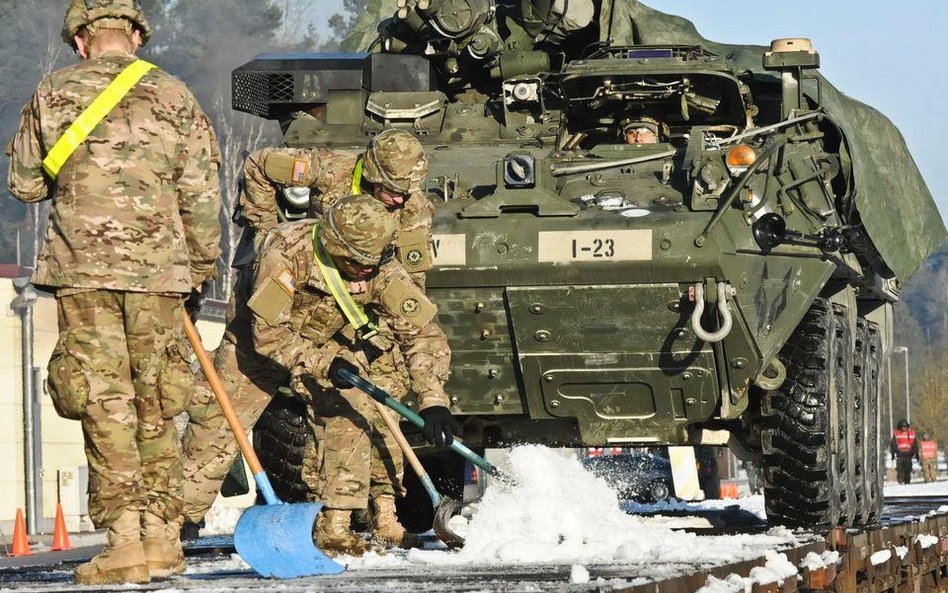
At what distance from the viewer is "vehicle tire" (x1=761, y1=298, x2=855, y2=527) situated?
9.79 m

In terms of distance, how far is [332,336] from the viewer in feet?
27.4

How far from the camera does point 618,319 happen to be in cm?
938

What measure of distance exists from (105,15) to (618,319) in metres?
3.54

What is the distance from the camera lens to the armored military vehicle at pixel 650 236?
927 cm

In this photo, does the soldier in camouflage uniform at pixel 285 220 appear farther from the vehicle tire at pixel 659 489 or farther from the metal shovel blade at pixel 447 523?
the vehicle tire at pixel 659 489

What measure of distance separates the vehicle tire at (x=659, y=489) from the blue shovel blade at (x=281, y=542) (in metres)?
16.3

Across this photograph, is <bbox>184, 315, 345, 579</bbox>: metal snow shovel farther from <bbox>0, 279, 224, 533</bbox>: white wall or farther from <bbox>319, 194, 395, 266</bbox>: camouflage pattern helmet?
<bbox>0, 279, 224, 533</bbox>: white wall

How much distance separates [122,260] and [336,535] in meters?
2.01

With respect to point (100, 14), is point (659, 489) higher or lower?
lower

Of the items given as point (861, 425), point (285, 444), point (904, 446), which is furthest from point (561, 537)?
point (904, 446)

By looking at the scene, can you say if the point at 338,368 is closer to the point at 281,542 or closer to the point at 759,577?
the point at 281,542

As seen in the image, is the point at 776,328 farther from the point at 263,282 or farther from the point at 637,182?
the point at 263,282

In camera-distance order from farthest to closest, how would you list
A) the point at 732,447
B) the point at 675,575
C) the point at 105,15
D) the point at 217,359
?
the point at 732,447, the point at 217,359, the point at 105,15, the point at 675,575

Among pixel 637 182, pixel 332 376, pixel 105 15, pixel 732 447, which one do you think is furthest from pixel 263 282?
pixel 732 447
